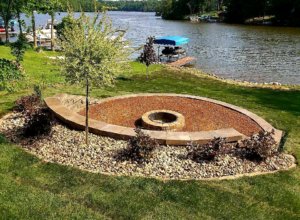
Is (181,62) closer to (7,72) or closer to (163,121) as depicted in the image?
(163,121)

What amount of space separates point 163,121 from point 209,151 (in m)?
3.15

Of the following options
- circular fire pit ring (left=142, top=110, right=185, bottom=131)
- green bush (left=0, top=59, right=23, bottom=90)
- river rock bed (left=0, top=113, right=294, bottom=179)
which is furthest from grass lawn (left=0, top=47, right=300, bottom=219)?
circular fire pit ring (left=142, top=110, right=185, bottom=131)

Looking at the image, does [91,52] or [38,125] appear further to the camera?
[38,125]

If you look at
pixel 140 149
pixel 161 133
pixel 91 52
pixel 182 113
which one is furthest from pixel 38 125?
pixel 182 113

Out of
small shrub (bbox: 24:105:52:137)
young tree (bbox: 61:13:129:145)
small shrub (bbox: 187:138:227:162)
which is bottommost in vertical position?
small shrub (bbox: 187:138:227:162)

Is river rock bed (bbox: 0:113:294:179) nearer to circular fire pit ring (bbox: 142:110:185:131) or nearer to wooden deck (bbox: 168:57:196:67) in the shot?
circular fire pit ring (bbox: 142:110:185:131)

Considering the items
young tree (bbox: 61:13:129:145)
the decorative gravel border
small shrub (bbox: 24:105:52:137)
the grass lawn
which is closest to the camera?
the grass lawn

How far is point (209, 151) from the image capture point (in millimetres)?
8352

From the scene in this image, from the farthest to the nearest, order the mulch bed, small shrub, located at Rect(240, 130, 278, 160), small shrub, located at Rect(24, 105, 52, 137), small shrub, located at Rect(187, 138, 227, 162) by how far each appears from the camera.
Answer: the mulch bed, small shrub, located at Rect(24, 105, 52, 137), small shrub, located at Rect(240, 130, 278, 160), small shrub, located at Rect(187, 138, 227, 162)

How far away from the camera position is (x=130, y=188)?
7.15m

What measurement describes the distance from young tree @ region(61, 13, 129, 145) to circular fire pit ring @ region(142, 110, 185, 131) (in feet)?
7.30

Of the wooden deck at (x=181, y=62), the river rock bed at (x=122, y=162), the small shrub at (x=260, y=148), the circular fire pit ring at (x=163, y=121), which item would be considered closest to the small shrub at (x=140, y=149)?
the river rock bed at (x=122, y=162)

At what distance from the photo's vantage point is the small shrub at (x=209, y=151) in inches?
328

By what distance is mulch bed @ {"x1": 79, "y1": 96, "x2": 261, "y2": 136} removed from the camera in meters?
10.8
